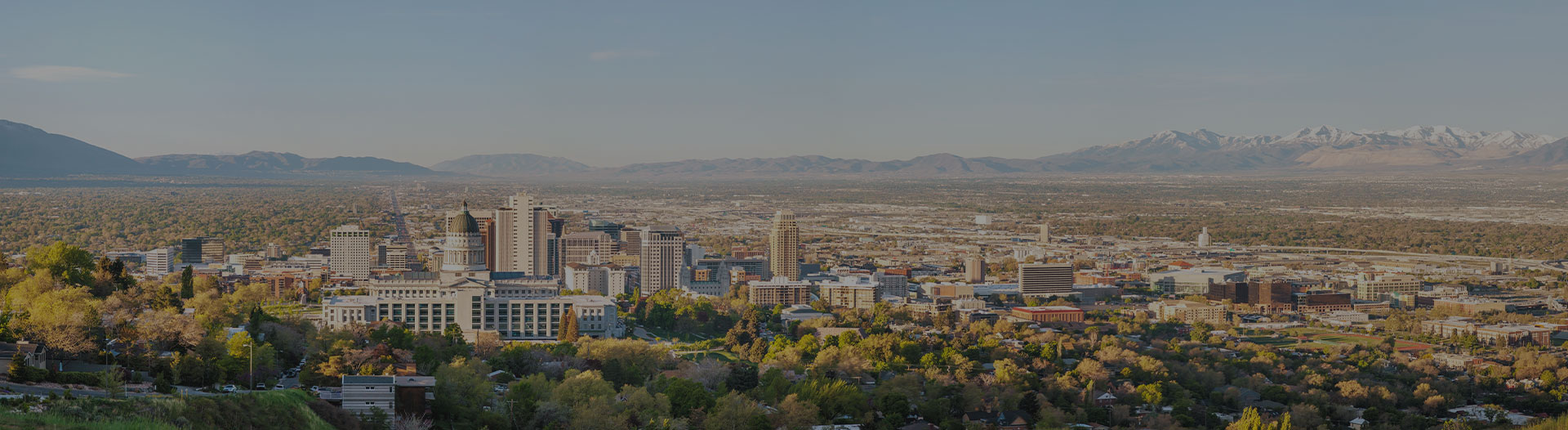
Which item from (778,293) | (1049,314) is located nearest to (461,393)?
(1049,314)

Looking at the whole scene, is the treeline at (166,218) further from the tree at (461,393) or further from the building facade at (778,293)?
the tree at (461,393)

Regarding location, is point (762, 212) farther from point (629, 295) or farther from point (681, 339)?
point (681, 339)

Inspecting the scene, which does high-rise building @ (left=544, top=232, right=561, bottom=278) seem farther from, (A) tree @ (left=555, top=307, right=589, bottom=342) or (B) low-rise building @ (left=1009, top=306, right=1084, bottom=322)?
(A) tree @ (left=555, top=307, right=589, bottom=342)

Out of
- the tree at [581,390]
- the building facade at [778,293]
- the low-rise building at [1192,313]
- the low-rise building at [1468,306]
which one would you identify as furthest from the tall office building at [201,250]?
the low-rise building at [1468,306]

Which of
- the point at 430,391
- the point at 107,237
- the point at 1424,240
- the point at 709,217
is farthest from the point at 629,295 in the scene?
the point at 709,217

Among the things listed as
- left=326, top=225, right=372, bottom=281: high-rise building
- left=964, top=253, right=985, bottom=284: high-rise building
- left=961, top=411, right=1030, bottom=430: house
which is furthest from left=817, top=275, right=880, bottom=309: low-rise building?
left=961, top=411, right=1030, bottom=430: house
